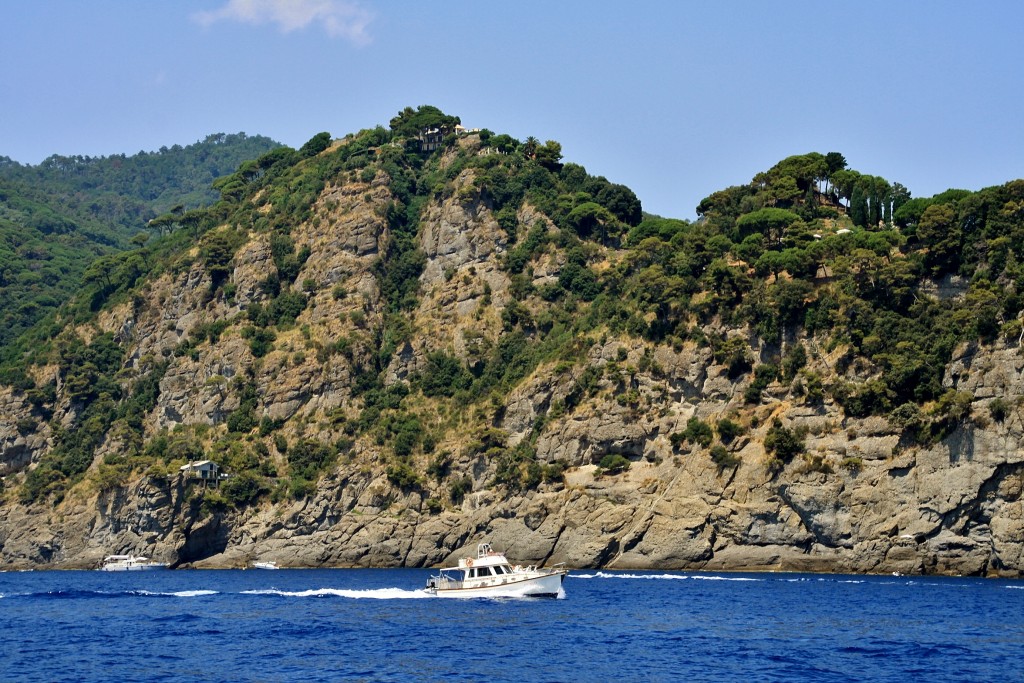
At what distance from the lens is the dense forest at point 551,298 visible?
335 ft

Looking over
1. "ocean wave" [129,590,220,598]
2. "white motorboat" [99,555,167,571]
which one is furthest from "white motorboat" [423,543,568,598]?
"white motorboat" [99,555,167,571]

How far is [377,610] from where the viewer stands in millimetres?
73125

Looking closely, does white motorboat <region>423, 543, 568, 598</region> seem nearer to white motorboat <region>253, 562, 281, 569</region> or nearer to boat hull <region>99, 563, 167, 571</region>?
white motorboat <region>253, 562, 281, 569</region>

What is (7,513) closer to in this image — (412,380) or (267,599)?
(412,380)

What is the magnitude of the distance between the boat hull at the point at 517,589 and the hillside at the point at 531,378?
24.0 m

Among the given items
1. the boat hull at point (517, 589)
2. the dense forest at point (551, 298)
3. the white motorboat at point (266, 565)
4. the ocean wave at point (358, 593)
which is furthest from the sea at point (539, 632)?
the white motorboat at point (266, 565)

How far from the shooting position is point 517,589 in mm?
80250

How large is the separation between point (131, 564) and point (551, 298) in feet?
172

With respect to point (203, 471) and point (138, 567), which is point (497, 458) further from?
point (138, 567)

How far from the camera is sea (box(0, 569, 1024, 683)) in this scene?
51.2 meters

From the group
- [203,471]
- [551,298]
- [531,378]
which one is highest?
[551,298]

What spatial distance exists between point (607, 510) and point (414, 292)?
4894cm

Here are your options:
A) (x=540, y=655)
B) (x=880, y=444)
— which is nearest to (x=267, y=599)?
(x=540, y=655)

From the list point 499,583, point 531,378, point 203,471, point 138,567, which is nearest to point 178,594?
point 499,583
